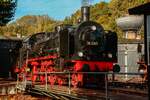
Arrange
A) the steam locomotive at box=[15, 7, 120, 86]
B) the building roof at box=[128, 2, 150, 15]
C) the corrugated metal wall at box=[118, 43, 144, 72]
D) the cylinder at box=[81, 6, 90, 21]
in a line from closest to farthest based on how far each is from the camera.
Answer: the building roof at box=[128, 2, 150, 15]
the steam locomotive at box=[15, 7, 120, 86]
the cylinder at box=[81, 6, 90, 21]
the corrugated metal wall at box=[118, 43, 144, 72]

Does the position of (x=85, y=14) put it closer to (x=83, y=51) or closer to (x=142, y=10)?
(x=83, y=51)

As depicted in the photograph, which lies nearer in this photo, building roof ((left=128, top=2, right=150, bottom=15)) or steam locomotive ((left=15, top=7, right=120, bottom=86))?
building roof ((left=128, top=2, right=150, bottom=15))

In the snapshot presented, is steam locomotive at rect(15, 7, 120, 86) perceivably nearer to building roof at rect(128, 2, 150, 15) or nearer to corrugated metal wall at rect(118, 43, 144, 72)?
building roof at rect(128, 2, 150, 15)

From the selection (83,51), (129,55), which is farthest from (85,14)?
(129,55)

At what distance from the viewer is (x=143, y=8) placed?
10.1 m

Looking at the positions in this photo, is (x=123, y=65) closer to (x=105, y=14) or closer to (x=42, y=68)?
(x=42, y=68)

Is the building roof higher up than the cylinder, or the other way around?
the cylinder

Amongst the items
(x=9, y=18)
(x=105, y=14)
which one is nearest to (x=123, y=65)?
(x=9, y=18)

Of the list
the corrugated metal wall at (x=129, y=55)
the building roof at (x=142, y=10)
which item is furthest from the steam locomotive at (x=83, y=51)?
the corrugated metal wall at (x=129, y=55)

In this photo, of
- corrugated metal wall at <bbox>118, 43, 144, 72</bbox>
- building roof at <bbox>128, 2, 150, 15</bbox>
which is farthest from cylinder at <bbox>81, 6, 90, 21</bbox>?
corrugated metal wall at <bbox>118, 43, 144, 72</bbox>

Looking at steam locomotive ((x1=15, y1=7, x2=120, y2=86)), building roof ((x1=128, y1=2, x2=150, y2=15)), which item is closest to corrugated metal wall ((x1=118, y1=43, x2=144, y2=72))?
steam locomotive ((x1=15, y1=7, x2=120, y2=86))

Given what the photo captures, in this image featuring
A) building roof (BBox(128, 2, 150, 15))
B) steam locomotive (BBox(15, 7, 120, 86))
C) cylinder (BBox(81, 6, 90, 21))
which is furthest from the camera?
cylinder (BBox(81, 6, 90, 21))

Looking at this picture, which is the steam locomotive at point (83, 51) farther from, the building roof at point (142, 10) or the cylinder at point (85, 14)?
the building roof at point (142, 10)

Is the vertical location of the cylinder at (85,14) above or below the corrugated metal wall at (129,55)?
above
